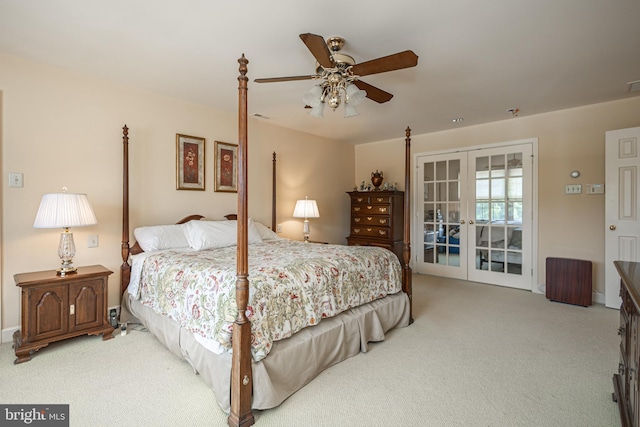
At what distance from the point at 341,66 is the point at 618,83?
116 inches

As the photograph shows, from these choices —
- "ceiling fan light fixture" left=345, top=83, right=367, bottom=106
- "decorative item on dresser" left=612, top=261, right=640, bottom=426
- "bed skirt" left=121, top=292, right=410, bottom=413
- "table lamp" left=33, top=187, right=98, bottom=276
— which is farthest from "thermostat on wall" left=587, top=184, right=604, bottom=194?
"table lamp" left=33, top=187, right=98, bottom=276

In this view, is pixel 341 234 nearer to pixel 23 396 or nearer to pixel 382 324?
pixel 382 324

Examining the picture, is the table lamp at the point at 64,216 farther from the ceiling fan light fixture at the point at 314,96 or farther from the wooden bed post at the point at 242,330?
the ceiling fan light fixture at the point at 314,96

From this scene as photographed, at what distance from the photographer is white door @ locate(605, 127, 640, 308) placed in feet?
11.1

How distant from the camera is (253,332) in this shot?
174 centimetres

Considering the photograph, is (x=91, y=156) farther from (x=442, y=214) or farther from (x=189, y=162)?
(x=442, y=214)

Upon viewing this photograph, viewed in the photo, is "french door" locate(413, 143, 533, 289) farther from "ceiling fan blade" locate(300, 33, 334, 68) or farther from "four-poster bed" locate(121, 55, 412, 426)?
"ceiling fan blade" locate(300, 33, 334, 68)

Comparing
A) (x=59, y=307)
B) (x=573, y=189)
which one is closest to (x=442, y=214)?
(x=573, y=189)

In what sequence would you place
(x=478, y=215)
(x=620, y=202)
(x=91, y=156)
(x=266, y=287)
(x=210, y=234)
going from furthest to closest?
(x=478, y=215), (x=620, y=202), (x=210, y=234), (x=91, y=156), (x=266, y=287)

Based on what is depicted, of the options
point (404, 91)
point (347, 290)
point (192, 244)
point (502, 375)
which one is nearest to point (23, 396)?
point (192, 244)

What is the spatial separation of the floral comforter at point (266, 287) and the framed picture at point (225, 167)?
4.00 feet

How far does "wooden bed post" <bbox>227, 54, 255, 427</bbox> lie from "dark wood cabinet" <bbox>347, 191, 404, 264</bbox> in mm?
3692

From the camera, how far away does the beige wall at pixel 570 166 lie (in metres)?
3.74

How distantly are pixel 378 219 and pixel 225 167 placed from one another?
2.59 m
